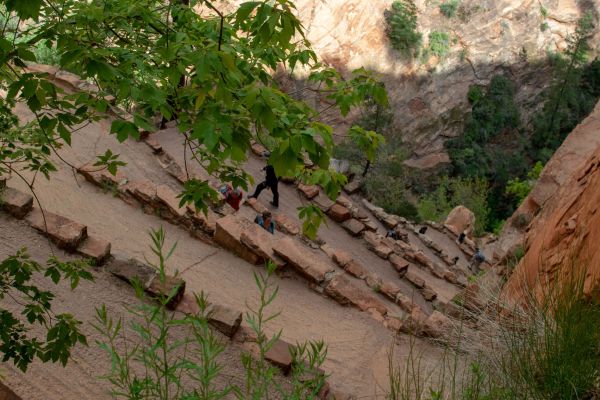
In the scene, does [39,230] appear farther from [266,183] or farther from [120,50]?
[266,183]

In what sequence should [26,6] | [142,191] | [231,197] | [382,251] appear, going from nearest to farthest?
[26,6], [142,191], [231,197], [382,251]

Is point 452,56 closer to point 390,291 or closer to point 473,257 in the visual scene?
point 473,257

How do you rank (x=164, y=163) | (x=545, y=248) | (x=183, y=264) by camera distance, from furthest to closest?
(x=164, y=163)
(x=183, y=264)
(x=545, y=248)

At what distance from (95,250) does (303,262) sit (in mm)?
3302

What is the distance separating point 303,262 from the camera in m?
9.00

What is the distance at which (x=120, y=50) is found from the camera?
3232 millimetres

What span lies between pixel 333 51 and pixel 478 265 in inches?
698

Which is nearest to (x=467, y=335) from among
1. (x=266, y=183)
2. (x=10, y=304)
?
(x=10, y=304)

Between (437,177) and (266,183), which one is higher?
(437,177)

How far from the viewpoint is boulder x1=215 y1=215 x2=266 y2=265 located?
9.01 meters

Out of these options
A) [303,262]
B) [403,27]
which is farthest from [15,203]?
[403,27]

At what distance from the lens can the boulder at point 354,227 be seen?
14.4m

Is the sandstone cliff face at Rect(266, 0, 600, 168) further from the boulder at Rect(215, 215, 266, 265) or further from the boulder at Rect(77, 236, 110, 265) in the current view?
the boulder at Rect(77, 236, 110, 265)

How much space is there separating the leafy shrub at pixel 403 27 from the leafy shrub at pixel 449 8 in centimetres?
187
